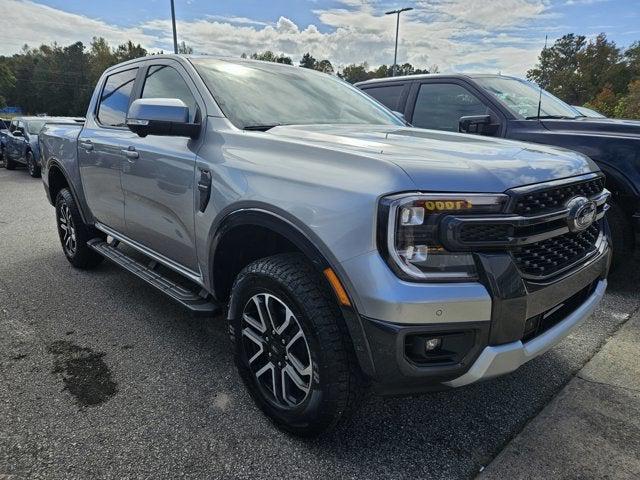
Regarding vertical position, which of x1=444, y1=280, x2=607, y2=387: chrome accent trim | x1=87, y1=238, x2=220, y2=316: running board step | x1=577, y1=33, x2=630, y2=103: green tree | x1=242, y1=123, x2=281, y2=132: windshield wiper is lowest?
x1=87, y1=238, x2=220, y2=316: running board step

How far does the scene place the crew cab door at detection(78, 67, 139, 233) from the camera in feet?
12.0

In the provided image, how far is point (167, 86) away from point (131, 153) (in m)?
0.52

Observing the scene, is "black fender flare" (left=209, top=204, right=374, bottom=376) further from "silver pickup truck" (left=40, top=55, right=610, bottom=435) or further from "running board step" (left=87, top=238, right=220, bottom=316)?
"running board step" (left=87, top=238, right=220, bottom=316)

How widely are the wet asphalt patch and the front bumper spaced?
5.35 feet

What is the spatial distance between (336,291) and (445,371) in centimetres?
50

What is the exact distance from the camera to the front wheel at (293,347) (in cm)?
198

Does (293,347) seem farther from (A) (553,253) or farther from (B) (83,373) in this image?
(B) (83,373)

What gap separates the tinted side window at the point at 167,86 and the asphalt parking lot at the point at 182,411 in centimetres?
155

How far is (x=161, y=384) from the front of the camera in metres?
2.79

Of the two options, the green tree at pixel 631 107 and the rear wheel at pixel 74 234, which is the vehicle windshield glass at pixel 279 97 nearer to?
the rear wheel at pixel 74 234

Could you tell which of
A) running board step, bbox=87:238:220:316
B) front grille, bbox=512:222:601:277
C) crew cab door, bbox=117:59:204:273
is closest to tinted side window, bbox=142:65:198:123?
crew cab door, bbox=117:59:204:273

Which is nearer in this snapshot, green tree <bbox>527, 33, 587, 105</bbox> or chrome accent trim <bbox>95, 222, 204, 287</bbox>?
chrome accent trim <bbox>95, 222, 204, 287</bbox>

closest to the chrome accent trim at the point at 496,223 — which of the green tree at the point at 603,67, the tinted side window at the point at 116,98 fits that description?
the tinted side window at the point at 116,98

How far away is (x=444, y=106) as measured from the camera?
17.7 ft
